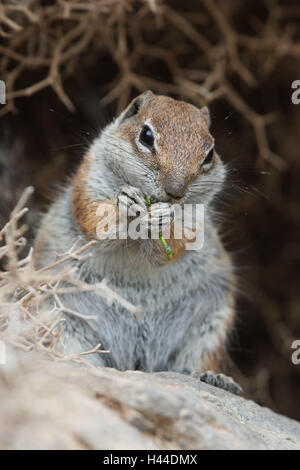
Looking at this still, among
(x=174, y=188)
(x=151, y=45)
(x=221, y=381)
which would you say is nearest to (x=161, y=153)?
(x=174, y=188)

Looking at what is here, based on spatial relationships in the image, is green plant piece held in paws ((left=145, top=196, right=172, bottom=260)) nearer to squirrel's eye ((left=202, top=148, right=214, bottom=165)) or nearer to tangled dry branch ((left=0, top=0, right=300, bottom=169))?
squirrel's eye ((left=202, top=148, right=214, bottom=165))

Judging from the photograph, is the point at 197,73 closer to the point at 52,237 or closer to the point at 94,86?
the point at 94,86

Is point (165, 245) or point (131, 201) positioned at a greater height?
point (131, 201)

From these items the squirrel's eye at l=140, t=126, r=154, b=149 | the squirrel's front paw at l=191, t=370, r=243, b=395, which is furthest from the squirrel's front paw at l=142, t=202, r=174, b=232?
the squirrel's front paw at l=191, t=370, r=243, b=395

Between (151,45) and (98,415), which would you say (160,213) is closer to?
(98,415)

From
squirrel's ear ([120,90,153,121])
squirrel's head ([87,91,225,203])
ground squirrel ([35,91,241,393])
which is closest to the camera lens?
squirrel's head ([87,91,225,203])

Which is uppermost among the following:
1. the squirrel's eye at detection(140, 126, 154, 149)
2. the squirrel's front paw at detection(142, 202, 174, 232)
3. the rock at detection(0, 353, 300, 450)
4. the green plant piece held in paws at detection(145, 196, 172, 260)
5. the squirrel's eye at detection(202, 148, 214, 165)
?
the squirrel's eye at detection(140, 126, 154, 149)

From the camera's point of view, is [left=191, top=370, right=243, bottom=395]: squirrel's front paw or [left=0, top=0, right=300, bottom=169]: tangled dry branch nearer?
[left=191, top=370, right=243, bottom=395]: squirrel's front paw
